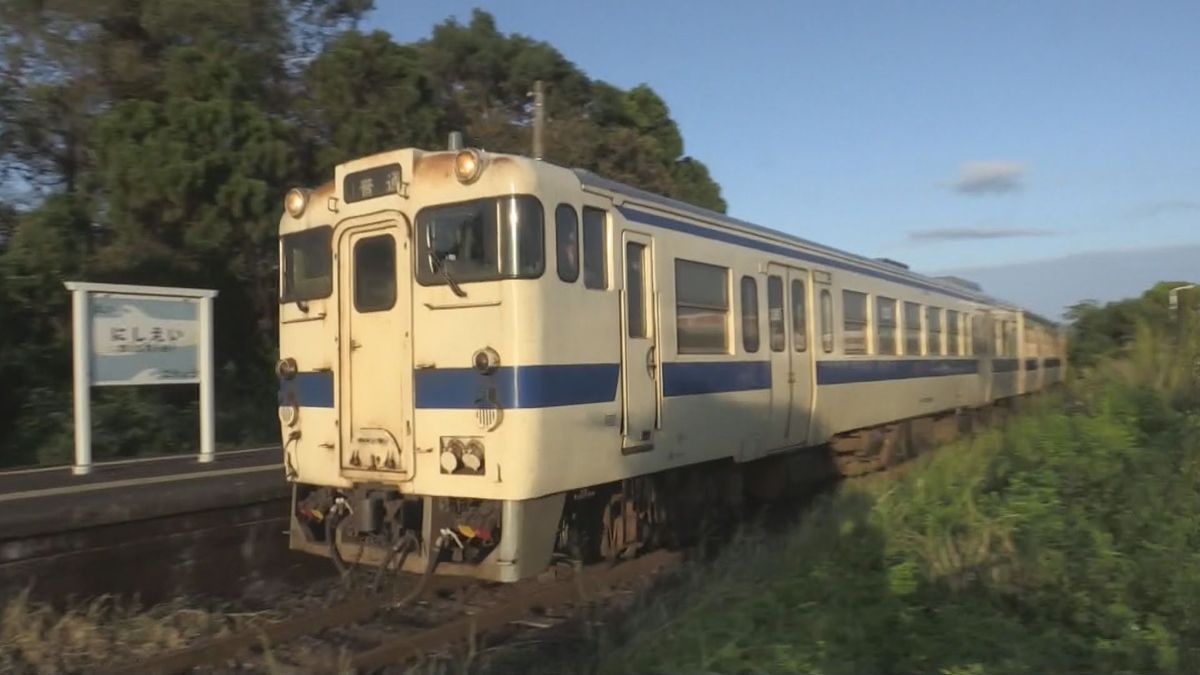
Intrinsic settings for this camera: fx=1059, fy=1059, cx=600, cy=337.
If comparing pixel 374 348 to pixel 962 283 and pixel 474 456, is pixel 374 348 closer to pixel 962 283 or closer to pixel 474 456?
pixel 474 456

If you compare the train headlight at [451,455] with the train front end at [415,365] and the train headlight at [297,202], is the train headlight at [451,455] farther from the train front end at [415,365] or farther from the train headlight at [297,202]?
the train headlight at [297,202]

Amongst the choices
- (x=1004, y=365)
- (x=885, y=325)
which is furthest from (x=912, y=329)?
(x=1004, y=365)

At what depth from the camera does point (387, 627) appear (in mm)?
6926

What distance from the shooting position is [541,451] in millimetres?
6590

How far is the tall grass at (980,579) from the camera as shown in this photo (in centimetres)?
503

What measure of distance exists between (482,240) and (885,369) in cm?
804

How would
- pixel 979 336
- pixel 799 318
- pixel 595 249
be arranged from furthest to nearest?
pixel 979 336
pixel 799 318
pixel 595 249

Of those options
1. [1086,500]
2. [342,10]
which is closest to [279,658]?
[1086,500]

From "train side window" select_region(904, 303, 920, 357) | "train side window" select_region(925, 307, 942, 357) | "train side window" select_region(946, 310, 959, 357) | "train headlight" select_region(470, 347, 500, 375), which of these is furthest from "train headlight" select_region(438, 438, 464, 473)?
"train side window" select_region(946, 310, 959, 357)

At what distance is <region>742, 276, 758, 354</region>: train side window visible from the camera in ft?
31.0

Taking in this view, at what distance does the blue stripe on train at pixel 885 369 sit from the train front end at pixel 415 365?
5.35 meters

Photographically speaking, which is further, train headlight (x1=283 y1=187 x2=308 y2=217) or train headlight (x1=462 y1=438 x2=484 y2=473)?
train headlight (x1=283 y1=187 x2=308 y2=217)

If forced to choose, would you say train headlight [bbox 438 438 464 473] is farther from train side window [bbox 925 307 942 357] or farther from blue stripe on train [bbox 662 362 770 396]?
train side window [bbox 925 307 942 357]

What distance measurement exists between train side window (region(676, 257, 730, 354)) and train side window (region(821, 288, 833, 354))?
2.49m
